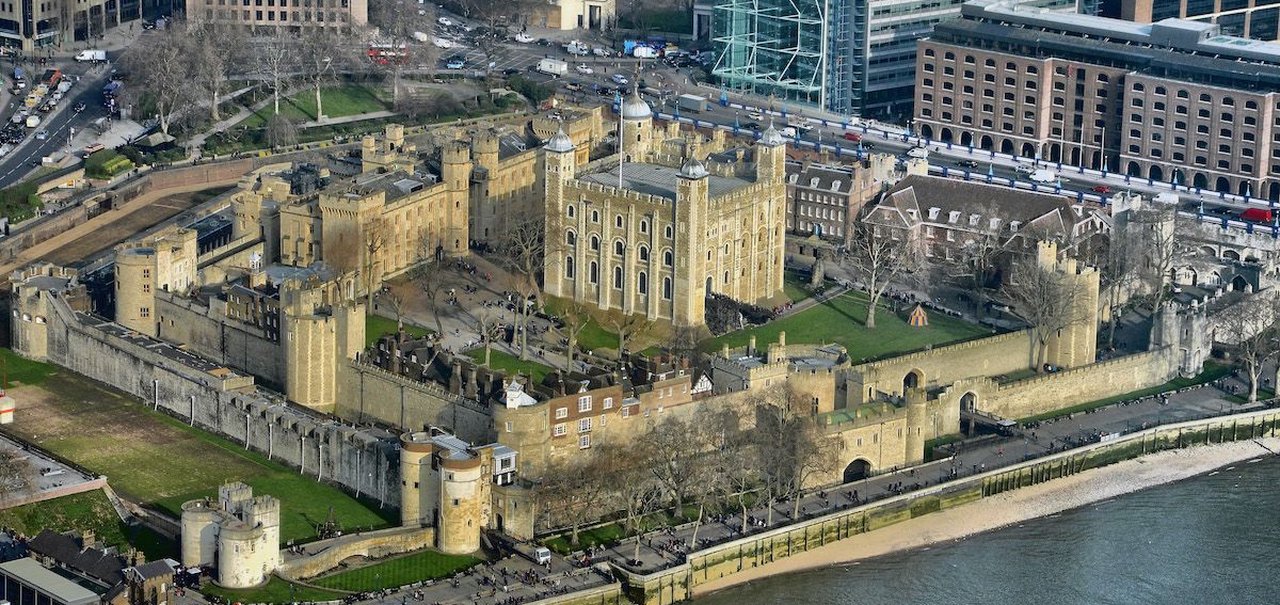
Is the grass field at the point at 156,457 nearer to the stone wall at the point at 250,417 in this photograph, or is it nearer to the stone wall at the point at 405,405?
the stone wall at the point at 250,417

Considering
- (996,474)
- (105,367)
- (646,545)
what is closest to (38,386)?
(105,367)

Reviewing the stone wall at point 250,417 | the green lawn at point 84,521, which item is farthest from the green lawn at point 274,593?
the stone wall at point 250,417

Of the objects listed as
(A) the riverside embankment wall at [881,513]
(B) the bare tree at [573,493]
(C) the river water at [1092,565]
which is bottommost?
(C) the river water at [1092,565]

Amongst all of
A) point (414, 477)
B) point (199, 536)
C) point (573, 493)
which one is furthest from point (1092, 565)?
point (199, 536)

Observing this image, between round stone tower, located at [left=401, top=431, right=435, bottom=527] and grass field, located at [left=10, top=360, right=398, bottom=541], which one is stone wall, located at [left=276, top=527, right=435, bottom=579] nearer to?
round stone tower, located at [left=401, top=431, right=435, bottom=527]

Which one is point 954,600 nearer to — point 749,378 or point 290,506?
point 749,378

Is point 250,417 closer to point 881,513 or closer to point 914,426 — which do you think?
point 881,513
